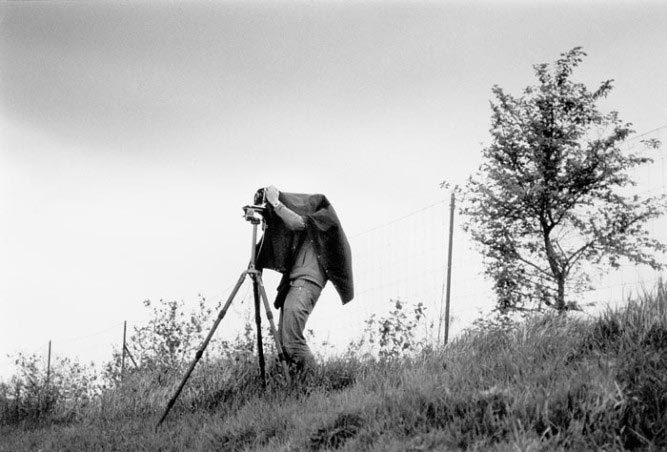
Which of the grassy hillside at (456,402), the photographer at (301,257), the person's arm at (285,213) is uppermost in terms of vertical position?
the person's arm at (285,213)

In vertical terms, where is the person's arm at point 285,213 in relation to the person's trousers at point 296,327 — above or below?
above

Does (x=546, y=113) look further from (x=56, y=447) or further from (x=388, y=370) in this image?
(x=56, y=447)

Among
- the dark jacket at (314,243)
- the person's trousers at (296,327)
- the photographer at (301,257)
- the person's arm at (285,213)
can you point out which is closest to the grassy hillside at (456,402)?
the person's trousers at (296,327)

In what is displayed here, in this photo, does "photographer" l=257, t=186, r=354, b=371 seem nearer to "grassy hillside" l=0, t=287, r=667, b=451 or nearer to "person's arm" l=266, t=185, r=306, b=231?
"person's arm" l=266, t=185, r=306, b=231

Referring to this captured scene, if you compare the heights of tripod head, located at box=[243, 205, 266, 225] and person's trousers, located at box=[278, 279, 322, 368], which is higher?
tripod head, located at box=[243, 205, 266, 225]

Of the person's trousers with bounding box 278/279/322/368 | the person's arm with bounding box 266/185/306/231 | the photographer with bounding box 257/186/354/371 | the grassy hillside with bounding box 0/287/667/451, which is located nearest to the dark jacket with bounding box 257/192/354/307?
the photographer with bounding box 257/186/354/371

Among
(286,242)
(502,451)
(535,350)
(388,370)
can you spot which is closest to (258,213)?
(286,242)

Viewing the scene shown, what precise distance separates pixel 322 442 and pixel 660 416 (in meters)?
1.82

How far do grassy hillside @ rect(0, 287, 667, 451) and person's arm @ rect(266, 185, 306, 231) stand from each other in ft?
4.21

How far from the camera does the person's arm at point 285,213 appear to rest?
5.79 metres

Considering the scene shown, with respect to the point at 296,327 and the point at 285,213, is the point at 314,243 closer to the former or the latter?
the point at 285,213

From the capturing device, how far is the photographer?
18.7ft

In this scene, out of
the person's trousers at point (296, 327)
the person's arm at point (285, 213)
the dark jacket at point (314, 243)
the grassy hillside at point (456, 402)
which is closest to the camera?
the grassy hillside at point (456, 402)

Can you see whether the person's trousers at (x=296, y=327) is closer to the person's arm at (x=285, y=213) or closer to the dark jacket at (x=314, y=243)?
the dark jacket at (x=314, y=243)
